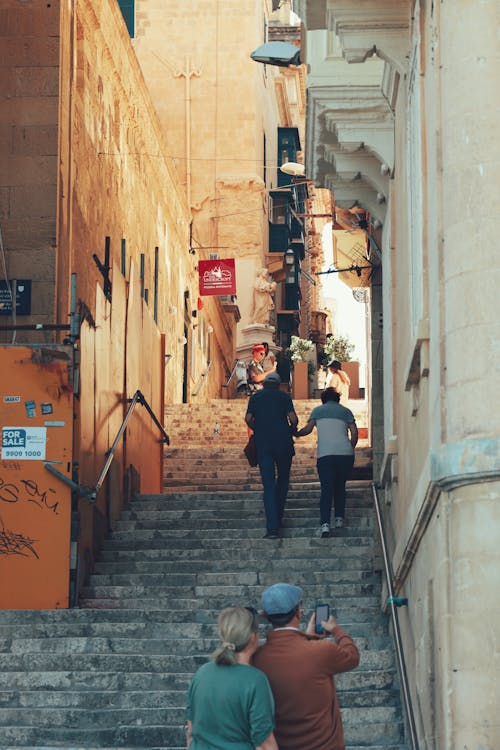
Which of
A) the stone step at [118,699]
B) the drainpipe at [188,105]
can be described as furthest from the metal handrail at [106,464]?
the drainpipe at [188,105]

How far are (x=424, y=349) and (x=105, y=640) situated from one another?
3.94 meters

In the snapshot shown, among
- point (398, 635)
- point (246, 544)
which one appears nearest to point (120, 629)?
point (246, 544)

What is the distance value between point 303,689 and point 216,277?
33.9 metres

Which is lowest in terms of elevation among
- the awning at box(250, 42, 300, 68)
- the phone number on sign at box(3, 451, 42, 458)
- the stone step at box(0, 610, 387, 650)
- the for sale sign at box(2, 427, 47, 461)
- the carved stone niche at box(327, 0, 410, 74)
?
the stone step at box(0, 610, 387, 650)

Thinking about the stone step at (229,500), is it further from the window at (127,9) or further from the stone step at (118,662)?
the window at (127,9)

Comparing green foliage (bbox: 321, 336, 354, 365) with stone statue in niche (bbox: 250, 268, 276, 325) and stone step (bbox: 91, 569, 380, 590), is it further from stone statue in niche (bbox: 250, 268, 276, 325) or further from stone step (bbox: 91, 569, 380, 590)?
stone step (bbox: 91, 569, 380, 590)

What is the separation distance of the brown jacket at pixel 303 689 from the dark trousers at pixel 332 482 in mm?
6666

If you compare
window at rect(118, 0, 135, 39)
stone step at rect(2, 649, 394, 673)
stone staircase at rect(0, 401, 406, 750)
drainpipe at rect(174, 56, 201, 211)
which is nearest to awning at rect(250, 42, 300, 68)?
stone staircase at rect(0, 401, 406, 750)

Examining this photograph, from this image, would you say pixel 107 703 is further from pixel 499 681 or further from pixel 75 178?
pixel 75 178

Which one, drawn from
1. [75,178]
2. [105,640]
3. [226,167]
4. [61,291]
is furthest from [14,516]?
[226,167]

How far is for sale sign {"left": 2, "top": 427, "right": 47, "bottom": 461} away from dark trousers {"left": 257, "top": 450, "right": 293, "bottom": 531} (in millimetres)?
2223

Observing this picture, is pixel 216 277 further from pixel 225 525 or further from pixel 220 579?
pixel 220 579

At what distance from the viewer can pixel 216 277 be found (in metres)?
40.3

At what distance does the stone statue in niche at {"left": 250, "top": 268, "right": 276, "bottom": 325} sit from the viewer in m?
53.0
